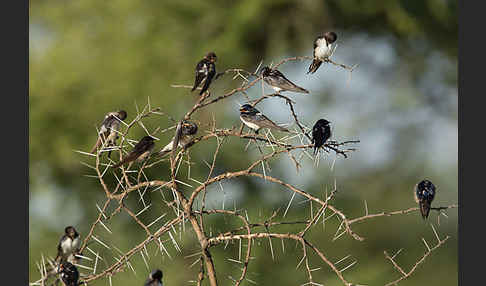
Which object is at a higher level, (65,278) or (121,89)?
(121,89)

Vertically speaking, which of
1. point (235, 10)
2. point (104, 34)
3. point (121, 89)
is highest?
point (235, 10)

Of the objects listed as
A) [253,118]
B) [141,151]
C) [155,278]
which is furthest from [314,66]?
[155,278]

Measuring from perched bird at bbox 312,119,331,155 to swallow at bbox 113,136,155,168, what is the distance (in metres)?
0.62

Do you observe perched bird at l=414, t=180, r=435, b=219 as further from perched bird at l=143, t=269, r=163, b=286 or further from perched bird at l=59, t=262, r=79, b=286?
perched bird at l=59, t=262, r=79, b=286

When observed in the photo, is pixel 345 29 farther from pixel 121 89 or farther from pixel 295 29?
pixel 121 89

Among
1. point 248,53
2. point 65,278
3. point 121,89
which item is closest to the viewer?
point 65,278

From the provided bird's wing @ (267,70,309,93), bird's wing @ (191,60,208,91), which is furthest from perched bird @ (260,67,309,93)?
bird's wing @ (191,60,208,91)

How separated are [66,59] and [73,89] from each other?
0.31 metres

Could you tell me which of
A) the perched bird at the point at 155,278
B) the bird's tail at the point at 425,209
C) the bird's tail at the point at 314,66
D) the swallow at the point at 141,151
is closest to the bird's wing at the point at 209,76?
the swallow at the point at 141,151

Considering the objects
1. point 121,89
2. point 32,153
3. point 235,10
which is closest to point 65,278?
point 121,89

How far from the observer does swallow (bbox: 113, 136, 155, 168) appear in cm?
262

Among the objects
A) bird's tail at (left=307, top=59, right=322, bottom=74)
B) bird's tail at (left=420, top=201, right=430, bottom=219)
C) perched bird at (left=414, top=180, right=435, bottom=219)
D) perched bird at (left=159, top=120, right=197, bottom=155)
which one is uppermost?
bird's tail at (left=307, top=59, right=322, bottom=74)

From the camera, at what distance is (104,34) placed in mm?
6898

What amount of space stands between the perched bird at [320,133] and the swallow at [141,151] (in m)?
0.62
